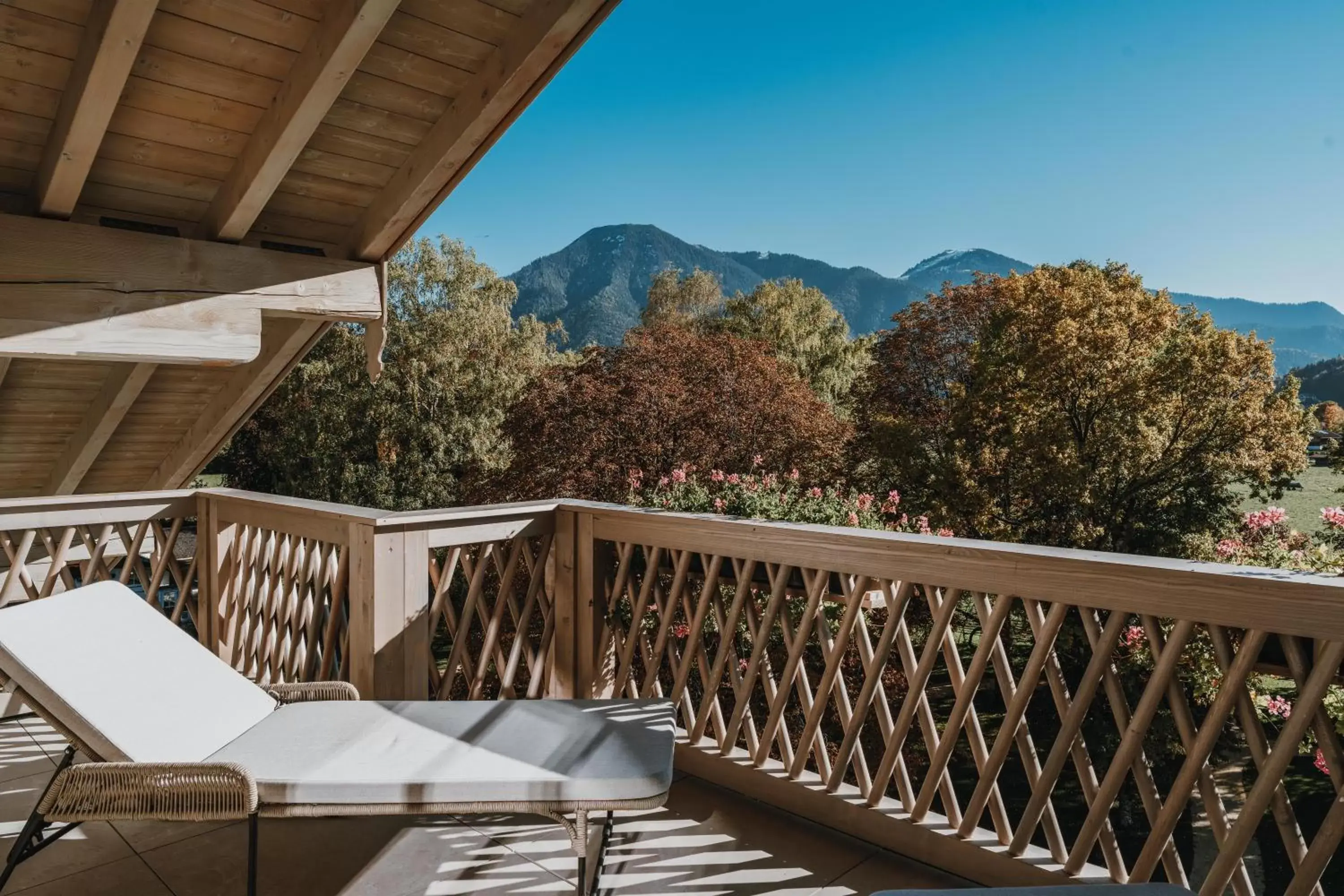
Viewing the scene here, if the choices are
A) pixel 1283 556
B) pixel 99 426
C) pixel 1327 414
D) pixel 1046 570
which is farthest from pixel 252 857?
pixel 1327 414

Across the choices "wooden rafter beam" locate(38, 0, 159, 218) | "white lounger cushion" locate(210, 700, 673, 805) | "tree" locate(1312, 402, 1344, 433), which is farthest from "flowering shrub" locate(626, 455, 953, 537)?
"tree" locate(1312, 402, 1344, 433)

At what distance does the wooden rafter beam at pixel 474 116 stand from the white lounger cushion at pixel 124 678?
218 centimetres

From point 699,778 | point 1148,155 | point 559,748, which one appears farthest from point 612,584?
point 1148,155

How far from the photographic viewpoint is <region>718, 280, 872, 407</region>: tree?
22484 millimetres

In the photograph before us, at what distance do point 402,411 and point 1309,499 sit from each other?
17.5 meters

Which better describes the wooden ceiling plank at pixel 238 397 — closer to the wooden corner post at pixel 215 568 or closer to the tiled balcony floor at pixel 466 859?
the wooden corner post at pixel 215 568

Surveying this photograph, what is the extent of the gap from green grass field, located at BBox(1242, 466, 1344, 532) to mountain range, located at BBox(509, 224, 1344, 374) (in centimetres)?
3222

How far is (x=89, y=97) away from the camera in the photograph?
9.57 feet

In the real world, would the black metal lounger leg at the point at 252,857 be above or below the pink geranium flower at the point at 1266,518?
below

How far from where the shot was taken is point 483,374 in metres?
18.8

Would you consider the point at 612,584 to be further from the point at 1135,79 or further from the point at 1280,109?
the point at 1135,79

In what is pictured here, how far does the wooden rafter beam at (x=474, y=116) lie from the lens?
124 inches

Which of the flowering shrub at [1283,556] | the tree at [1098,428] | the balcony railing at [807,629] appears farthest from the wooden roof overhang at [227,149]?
the tree at [1098,428]

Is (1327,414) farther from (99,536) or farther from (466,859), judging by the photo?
(99,536)
